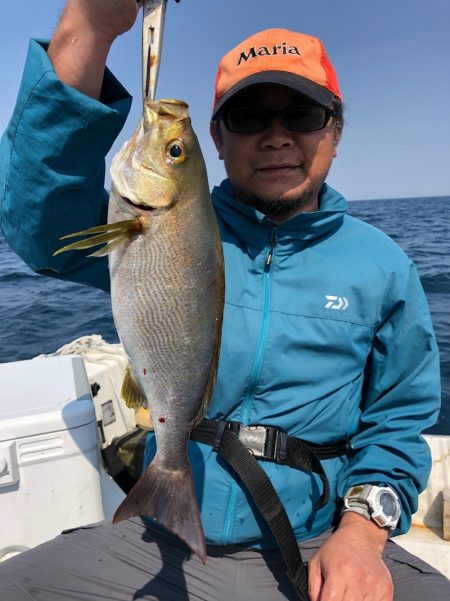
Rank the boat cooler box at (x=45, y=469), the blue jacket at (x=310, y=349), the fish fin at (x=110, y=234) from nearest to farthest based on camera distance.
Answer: the fish fin at (x=110, y=234) → the blue jacket at (x=310, y=349) → the boat cooler box at (x=45, y=469)

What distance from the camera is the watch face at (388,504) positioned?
219 cm

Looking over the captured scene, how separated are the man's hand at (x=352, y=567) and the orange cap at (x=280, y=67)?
1909 millimetres

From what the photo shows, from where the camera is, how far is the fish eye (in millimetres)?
1704

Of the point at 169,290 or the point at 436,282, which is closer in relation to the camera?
the point at 169,290

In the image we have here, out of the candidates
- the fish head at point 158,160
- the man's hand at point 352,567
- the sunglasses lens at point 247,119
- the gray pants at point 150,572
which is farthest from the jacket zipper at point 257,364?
the fish head at point 158,160

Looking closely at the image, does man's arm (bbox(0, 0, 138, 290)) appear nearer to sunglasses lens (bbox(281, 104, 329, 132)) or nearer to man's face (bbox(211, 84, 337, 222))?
man's face (bbox(211, 84, 337, 222))

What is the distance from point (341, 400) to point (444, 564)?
194 cm

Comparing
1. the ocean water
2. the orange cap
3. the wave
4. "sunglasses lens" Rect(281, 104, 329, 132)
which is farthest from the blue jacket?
the wave

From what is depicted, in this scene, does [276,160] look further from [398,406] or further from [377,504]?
[377,504]

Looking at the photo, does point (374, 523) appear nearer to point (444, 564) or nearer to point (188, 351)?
point (188, 351)

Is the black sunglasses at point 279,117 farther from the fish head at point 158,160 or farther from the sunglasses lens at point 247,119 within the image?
the fish head at point 158,160

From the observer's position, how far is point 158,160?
1.70 metres

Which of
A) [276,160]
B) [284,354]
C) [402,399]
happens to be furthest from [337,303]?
[276,160]

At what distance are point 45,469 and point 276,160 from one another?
1.97 meters
